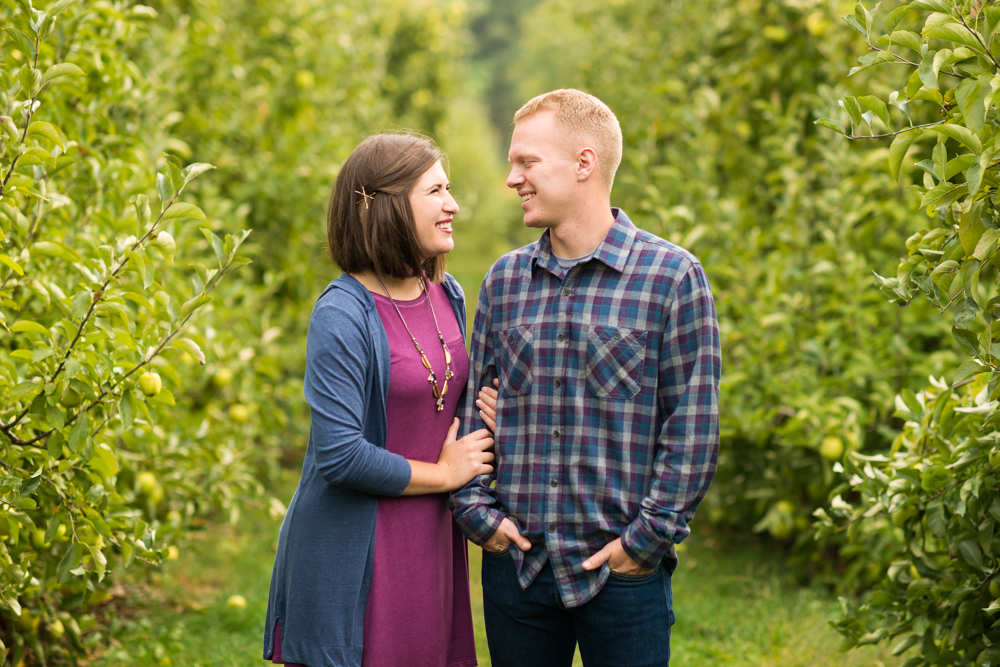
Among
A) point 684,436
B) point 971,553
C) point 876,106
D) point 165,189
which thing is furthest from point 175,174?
point 971,553

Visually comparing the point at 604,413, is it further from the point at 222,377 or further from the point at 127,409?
the point at 222,377

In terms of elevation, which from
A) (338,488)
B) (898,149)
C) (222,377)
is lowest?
(222,377)

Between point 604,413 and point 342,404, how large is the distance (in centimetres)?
62

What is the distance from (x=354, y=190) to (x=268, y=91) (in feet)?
12.0

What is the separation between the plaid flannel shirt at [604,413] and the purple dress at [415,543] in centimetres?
13

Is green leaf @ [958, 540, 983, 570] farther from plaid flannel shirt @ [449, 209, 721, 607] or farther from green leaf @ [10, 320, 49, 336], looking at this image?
green leaf @ [10, 320, 49, 336]

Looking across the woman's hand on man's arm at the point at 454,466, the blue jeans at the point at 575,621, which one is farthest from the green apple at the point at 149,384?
the blue jeans at the point at 575,621

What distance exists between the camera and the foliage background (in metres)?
3.15

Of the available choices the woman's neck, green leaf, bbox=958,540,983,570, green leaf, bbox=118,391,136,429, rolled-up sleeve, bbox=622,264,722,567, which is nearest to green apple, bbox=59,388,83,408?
green leaf, bbox=118,391,136,429

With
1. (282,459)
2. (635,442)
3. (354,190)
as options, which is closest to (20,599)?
(354,190)

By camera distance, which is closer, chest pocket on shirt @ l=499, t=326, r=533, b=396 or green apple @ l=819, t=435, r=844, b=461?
chest pocket on shirt @ l=499, t=326, r=533, b=396

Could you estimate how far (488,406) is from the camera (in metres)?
2.15

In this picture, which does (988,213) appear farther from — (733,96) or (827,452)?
(733,96)

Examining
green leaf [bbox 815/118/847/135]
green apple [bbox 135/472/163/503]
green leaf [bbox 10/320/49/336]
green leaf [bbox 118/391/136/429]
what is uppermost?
green leaf [bbox 815/118/847/135]
